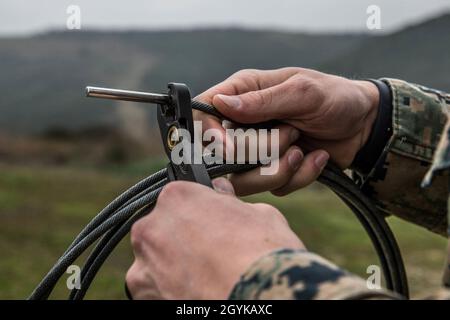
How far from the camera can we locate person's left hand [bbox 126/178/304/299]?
0.78 m

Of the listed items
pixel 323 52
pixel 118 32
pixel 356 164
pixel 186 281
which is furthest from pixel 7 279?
pixel 118 32

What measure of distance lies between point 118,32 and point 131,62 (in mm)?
5534

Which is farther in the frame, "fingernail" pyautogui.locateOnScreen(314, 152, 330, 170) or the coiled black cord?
"fingernail" pyautogui.locateOnScreen(314, 152, 330, 170)

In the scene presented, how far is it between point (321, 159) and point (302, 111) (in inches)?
4.0

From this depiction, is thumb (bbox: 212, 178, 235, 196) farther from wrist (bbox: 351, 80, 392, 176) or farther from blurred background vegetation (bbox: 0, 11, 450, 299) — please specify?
blurred background vegetation (bbox: 0, 11, 450, 299)

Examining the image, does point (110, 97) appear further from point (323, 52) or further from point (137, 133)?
point (323, 52)

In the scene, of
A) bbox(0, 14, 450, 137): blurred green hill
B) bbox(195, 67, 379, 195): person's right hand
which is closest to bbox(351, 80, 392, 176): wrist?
bbox(195, 67, 379, 195): person's right hand

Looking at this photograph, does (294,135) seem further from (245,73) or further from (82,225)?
(82,225)

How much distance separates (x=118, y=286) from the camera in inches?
212

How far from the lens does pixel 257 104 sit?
1.29m

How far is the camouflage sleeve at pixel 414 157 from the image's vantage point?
1378 mm

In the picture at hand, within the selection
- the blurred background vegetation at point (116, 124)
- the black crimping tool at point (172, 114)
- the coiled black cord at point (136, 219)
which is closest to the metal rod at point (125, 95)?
the black crimping tool at point (172, 114)

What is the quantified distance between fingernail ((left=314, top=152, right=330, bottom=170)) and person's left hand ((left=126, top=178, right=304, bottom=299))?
0.49 m

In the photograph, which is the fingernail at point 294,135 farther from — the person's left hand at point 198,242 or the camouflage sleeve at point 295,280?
the camouflage sleeve at point 295,280
